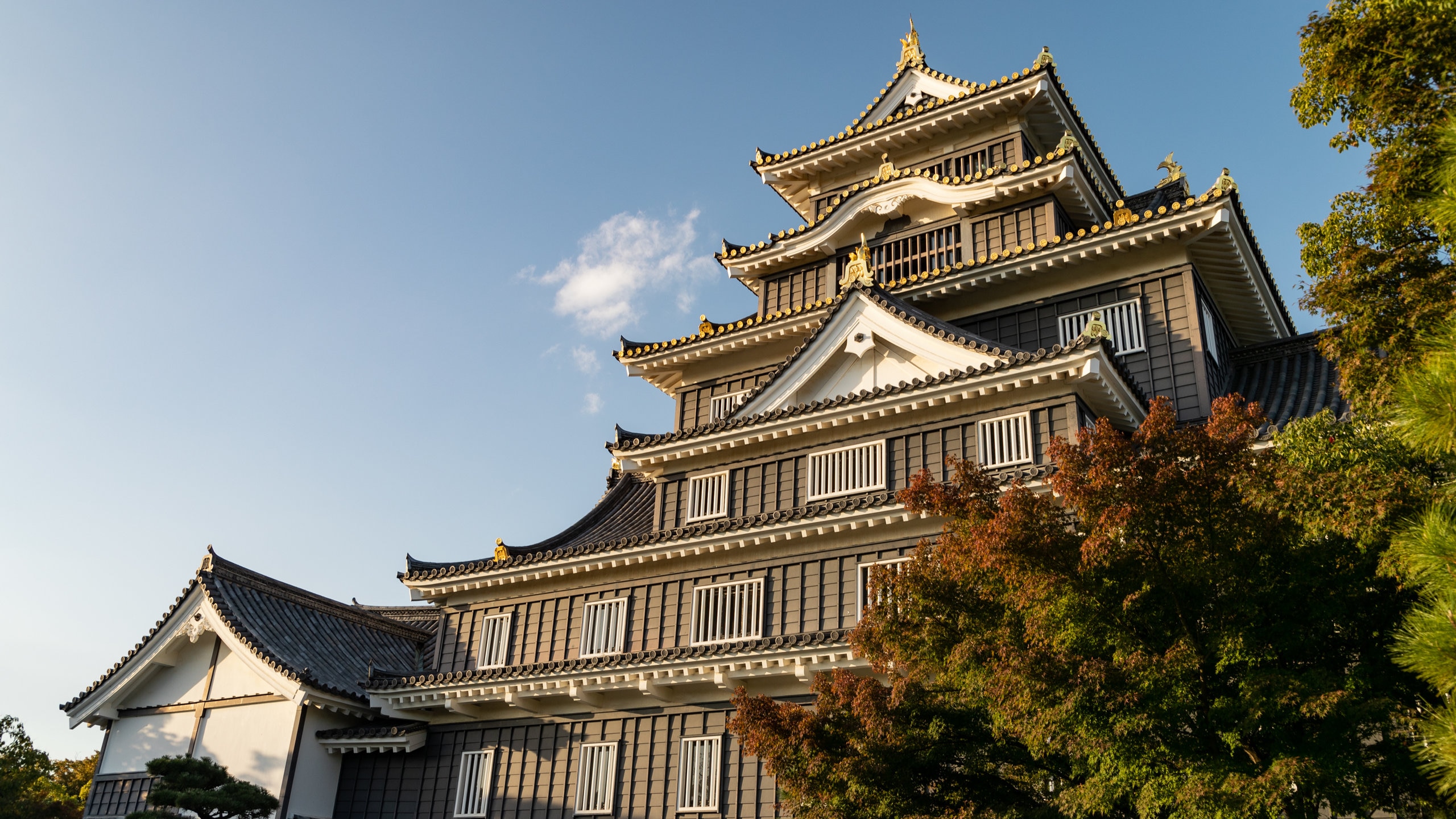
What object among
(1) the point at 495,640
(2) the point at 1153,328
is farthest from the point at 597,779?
(2) the point at 1153,328

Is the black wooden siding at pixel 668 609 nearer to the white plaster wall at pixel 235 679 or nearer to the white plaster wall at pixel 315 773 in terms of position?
the white plaster wall at pixel 315 773

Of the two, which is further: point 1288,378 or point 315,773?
point 315,773

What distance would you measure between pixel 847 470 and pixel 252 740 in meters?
15.7

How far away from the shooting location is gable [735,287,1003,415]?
22922 millimetres

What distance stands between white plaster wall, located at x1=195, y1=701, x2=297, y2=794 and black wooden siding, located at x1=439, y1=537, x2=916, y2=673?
4032mm

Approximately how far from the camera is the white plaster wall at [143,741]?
2694cm

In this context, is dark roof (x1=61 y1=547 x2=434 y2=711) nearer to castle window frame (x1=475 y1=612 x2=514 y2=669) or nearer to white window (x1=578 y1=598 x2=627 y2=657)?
castle window frame (x1=475 y1=612 x2=514 y2=669)

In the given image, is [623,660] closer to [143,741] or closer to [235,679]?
[235,679]

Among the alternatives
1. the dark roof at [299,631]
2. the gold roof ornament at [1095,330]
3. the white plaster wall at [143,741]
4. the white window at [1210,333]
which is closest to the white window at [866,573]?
the gold roof ornament at [1095,330]

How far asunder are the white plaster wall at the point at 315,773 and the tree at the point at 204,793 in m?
0.96

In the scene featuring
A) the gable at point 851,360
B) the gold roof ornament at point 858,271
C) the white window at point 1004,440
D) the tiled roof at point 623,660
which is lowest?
the tiled roof at point 623,660

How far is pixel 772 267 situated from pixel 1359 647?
1958 centimetres

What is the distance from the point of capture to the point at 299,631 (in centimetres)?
2889

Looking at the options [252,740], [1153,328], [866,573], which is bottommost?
[252,740]
